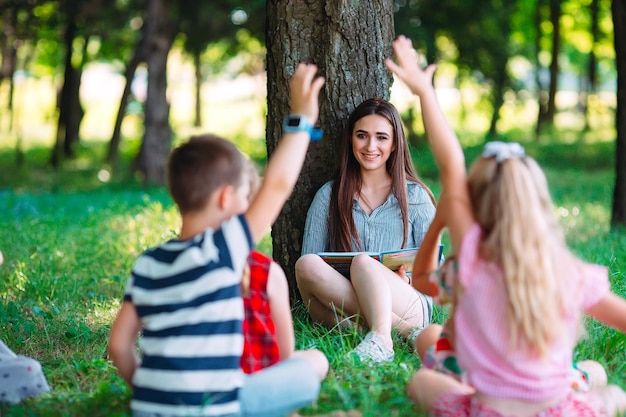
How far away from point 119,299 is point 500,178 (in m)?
3.31

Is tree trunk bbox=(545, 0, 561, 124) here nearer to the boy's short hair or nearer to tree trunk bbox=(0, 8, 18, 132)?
tree trunk bbox=(0, 8, 18, 132)

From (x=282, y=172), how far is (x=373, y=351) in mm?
1249

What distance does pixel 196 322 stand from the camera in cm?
257

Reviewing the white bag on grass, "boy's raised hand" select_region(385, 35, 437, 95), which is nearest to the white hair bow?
"boy's raised hand" select_region(385, 35, 437, 95)

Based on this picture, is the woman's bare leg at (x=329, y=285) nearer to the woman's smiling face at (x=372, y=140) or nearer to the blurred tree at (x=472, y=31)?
the woman's smiling face at (x=372, y=140)

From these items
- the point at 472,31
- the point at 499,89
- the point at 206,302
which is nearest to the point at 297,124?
the point at 206,302

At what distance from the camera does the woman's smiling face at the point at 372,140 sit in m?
4.21

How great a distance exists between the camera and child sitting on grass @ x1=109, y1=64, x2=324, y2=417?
257cm

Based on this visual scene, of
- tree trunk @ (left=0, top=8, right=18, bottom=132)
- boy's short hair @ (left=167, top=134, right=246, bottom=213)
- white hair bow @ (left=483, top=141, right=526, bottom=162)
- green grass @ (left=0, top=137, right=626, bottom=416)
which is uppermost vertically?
tree trunk @ (left=0, top=8, right=18, bottom=132)

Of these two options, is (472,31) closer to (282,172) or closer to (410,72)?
(410,72)

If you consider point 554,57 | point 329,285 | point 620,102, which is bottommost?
point 329,285

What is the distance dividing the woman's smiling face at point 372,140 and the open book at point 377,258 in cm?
51

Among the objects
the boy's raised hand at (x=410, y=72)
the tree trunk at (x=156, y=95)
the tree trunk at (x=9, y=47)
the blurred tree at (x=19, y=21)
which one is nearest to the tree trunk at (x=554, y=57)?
the tree trunk at (x=156, y=95)

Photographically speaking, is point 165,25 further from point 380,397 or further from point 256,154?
point 380,397
